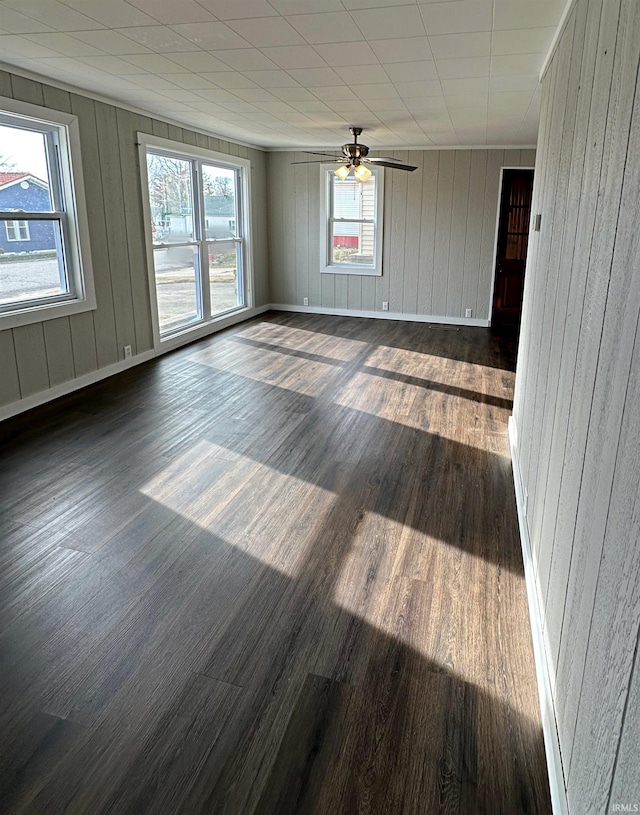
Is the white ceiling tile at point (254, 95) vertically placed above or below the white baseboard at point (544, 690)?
above

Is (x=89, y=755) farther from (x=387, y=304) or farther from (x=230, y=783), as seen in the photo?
(x=387, y=304)

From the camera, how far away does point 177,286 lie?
6758mm

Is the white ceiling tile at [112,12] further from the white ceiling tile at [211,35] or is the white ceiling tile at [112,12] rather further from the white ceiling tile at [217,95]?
the white ceiling tile at [217,95]

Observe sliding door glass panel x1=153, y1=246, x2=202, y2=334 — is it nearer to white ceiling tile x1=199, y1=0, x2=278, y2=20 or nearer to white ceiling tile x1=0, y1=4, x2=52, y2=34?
white ceiling tile x1=0, y1=4, x2=52, y2=34

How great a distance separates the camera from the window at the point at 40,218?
4.21 meters

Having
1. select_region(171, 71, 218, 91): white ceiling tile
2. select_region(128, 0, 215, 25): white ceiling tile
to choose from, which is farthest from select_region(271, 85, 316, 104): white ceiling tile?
select_region(128, 0, 215, 25): white ceiling tile

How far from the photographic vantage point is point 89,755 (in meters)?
1.68

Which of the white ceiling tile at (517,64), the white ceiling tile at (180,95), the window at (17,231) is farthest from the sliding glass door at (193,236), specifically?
the white ceiling tile at (517,64)

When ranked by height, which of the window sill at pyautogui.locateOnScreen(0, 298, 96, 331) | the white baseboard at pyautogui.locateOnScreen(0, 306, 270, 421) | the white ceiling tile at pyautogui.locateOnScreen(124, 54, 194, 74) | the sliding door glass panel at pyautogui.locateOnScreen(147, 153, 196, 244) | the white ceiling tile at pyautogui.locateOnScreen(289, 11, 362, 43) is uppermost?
the white ceiling tile at pyautogui.locateOnScreen(124, 54, 194, 74)

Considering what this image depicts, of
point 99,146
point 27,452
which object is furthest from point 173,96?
point 27,452

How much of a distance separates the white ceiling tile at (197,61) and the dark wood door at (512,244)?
16.6ft

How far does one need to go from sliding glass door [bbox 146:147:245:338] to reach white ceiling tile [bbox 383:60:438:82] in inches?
119

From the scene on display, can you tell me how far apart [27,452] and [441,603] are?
285cm

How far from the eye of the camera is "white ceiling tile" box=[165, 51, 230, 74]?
11.5ft
